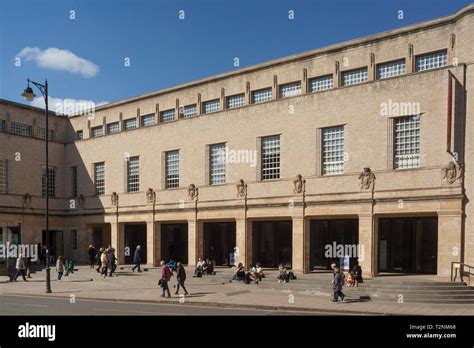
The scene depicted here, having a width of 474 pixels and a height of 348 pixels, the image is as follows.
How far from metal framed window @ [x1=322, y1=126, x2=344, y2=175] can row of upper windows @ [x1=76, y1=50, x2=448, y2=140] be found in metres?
3.58

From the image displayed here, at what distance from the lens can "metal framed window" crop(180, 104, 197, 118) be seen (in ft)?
127

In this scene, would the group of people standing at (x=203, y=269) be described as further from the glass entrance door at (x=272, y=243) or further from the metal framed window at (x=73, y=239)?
the metal framed window at (x=73, y=239)

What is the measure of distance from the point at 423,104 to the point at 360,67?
552cm

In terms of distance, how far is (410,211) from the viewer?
87.0 ft

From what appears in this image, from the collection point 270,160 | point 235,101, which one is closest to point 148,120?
point 235,101

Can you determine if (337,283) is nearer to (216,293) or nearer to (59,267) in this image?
(216,293)

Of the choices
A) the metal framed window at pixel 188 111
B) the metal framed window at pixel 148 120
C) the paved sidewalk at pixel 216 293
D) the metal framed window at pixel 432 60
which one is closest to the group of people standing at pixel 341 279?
the paved sidewalk at pixel 216 293

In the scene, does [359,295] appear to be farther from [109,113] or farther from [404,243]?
[109,113]

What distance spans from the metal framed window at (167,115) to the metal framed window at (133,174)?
13.0 ft

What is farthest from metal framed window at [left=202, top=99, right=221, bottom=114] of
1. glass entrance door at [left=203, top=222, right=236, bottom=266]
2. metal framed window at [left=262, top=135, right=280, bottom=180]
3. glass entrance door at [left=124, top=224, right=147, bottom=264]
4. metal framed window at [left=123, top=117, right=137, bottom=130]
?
glass entrance door at [left=124, top=224, right=147, bottom=264]

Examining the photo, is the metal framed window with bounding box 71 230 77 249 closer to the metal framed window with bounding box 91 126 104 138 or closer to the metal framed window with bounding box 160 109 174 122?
the metal framed window with bounding box 91 126 104 138

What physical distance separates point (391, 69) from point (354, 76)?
7.90 ft

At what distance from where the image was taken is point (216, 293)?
25.5 m
